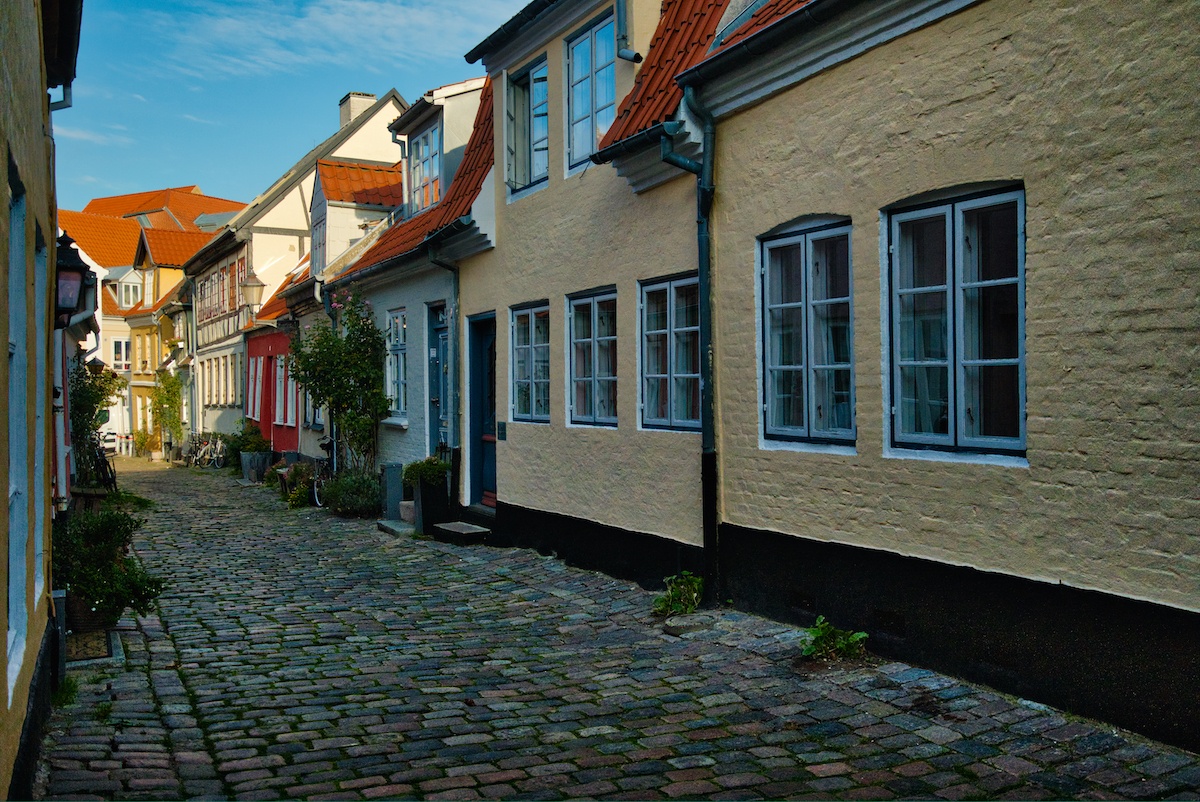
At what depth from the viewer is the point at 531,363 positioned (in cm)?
1160

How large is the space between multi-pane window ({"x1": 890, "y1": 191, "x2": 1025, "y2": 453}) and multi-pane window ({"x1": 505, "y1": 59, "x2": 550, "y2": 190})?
18.6ft

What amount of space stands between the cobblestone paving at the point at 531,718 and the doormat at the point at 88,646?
7.2 inches

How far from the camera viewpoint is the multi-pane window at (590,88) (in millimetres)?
10016

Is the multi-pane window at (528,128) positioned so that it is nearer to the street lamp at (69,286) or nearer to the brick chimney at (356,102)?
the street lamp at (69,286)

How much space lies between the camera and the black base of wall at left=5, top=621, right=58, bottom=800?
154 inches

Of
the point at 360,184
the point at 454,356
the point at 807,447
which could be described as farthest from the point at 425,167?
the point at 807,447

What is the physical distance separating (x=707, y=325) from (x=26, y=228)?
15.3 feet

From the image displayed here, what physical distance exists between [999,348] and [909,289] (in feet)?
2.48

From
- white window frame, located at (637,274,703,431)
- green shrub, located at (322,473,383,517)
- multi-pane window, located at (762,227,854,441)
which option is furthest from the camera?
green shrub, located at (322,473,383,517)

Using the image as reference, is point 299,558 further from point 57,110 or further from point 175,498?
point 175,498

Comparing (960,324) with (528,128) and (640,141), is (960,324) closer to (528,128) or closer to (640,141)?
(640,141)

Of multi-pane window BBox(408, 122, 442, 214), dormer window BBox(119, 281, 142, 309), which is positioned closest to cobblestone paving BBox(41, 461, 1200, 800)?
multi-pane window BBox(408, 122, 442, 214)

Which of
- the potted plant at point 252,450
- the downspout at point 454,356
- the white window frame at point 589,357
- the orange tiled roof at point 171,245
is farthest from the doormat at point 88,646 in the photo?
the orange tiled roof at point 171,245

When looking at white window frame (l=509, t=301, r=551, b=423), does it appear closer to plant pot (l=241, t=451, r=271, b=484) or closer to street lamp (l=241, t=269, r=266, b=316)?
plant pot (l=241, t=451, r=271, b=484)
